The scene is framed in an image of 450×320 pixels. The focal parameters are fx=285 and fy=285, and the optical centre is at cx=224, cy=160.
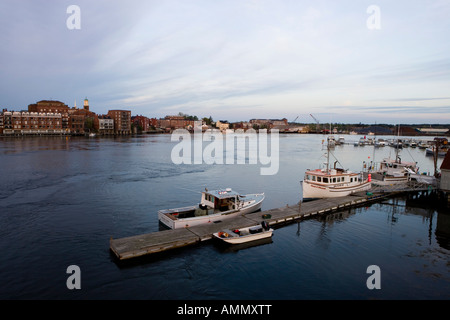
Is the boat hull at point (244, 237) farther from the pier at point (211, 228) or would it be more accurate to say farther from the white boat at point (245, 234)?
the pier at point (211, 228)

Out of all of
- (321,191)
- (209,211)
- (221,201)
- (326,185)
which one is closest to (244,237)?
(209,211)

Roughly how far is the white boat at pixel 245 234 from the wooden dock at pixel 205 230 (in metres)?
1.06

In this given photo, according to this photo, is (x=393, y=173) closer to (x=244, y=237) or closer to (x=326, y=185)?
(x=326, y=185)

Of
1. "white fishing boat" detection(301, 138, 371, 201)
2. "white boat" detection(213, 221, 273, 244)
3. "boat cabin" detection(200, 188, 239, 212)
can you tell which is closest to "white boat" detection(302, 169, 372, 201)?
"white fishing boat" detection(301, 138, 371, 201)

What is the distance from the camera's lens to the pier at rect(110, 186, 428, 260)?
21.5 meters

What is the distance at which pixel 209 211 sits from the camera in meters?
28.4

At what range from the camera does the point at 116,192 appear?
4238cm

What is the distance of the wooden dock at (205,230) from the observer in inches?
842

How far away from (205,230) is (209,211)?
322 centimetres

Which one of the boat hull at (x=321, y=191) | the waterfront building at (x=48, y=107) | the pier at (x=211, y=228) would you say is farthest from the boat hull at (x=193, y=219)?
the waterfront building at (x=48, y=107)

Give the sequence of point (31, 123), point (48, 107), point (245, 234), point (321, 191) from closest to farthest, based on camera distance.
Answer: point (245, 234), point (321, 191), point (31, 123), point (48, 107)

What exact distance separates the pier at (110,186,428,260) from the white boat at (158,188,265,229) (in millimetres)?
700

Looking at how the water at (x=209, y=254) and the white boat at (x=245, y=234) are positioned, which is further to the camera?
the white boat at (x=245, y=234)

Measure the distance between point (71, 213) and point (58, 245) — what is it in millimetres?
9150
